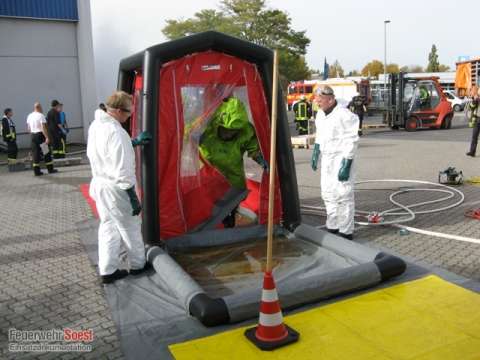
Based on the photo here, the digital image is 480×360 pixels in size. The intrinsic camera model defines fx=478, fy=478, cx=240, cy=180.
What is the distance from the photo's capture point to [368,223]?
21.1 ft

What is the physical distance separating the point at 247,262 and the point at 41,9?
56.7ft

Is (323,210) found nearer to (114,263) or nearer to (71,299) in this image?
(114,263)

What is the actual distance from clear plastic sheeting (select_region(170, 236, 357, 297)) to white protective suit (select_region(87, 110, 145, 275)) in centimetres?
68

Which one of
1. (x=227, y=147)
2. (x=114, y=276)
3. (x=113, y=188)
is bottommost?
(x=114, y=276)

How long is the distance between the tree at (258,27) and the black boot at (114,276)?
39.1 m

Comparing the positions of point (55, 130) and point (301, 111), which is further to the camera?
point (301, 111)

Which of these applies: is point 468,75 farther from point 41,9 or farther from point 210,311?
point 210,311

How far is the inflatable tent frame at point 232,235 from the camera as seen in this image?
385cm

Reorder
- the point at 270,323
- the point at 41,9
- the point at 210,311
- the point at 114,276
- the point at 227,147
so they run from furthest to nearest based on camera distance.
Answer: the point at 41,9
the point at 227,147
the point at 114,276
the point at 210,311
the point at 270,323

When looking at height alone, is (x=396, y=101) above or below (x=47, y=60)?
below

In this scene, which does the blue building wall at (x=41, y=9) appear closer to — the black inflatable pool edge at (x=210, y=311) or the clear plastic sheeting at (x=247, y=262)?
the clear plastic sheeting at (x=247, y=262)

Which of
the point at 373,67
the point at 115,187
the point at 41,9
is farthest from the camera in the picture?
the point at 373,67

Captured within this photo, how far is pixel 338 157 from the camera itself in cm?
566

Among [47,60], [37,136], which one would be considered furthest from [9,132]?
[47,60]
